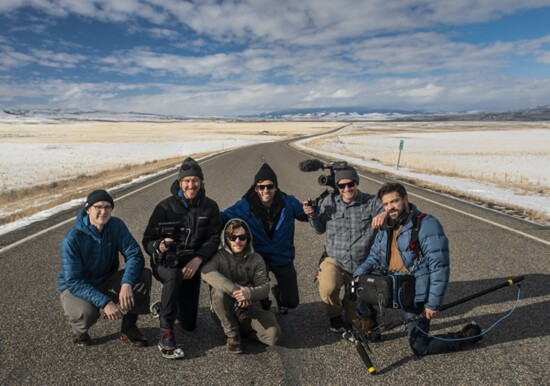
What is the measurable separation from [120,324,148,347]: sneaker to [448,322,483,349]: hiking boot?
118 inches

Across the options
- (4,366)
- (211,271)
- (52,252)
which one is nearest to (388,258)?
(211,271)

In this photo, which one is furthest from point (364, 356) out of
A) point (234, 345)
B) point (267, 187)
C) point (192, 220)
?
point (192, 220)

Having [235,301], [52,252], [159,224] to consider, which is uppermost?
[159,224]

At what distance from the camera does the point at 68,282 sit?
12.6ft

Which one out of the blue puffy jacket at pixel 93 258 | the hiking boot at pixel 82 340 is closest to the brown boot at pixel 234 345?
the blue puffy jacket at pixel 93 258

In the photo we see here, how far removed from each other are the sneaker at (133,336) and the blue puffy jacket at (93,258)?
42 cm

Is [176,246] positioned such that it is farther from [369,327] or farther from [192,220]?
[369,327]

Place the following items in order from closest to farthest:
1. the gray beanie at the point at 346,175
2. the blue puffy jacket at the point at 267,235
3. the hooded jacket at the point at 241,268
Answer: the hooded jacket at the point at 241,268 → the gray beanie at the point at 346,175 → the blue puffy jacket at the point at 267,235

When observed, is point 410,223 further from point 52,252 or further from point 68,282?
point 52,252

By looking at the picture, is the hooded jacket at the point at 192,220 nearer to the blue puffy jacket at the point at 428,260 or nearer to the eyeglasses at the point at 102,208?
the eyeglasses at the point at 102,208

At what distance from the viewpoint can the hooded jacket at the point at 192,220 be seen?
13.9 ft

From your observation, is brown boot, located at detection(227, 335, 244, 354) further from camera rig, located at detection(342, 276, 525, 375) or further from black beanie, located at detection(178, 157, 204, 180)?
black beanie, located at detection(178, 157, 204, 180)

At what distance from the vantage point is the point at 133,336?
394 cm

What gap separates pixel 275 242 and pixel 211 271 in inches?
37.0
